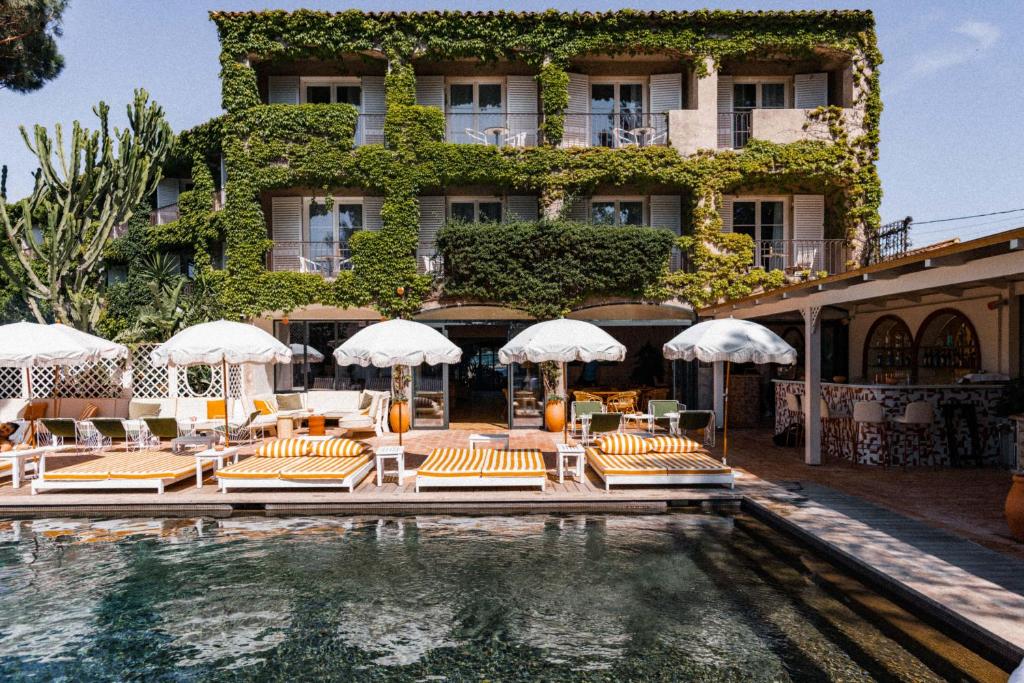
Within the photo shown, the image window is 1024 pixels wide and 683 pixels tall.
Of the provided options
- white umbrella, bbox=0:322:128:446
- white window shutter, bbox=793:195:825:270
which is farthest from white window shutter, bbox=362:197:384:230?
white window shutter, bbox=793:195:825:270

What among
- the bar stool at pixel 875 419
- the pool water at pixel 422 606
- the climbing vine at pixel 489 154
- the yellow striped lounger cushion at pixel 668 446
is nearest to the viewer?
the pool water at pixel 422 606

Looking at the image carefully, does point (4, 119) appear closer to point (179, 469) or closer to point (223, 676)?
point (179, 469)

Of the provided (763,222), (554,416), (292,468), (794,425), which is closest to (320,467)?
(292,468)

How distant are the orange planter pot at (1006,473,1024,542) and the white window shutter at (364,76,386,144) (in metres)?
15.4

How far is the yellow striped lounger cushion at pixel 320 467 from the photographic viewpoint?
8.60 metres

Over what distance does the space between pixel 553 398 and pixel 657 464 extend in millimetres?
6254

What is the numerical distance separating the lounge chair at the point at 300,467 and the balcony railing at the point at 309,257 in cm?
778

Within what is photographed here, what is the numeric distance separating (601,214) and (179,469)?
1204cm

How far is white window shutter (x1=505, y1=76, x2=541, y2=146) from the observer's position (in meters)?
17.0

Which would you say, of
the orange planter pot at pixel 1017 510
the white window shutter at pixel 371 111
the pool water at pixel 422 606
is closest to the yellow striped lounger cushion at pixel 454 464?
the pool water at pixel 422 606

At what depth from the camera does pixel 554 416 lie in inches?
589

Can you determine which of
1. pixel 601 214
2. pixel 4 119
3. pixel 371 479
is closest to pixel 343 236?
pixel 601 214

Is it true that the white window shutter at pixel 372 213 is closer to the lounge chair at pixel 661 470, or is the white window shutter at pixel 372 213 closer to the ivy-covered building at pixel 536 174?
the ivy-covered building at pixel 536 174

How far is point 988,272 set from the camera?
6684 millimetres
